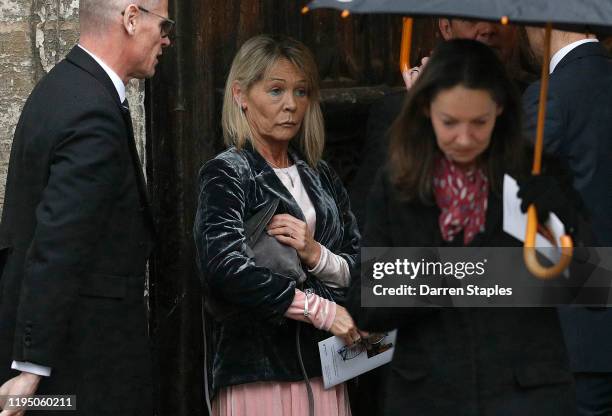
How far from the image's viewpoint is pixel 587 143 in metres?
4.22

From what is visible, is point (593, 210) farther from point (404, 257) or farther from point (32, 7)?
point (32, 7)

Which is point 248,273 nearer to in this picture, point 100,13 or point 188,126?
point 100,13

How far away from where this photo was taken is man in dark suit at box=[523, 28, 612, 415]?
4207 mm

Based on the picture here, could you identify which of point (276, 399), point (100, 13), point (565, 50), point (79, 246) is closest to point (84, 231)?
point (79, 246)

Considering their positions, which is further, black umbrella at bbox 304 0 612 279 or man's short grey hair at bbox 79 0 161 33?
man's short grey hair at bbox 79 0 161 33

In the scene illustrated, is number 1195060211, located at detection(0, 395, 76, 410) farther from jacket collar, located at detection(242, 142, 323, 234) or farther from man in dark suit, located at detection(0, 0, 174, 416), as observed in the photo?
jacket collar, located at detection(242, 142, 323, 234)

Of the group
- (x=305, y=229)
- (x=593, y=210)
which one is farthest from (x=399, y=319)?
(x=593, y=210)

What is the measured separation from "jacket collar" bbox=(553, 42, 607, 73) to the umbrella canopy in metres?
1.16

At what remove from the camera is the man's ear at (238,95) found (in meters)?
4.46

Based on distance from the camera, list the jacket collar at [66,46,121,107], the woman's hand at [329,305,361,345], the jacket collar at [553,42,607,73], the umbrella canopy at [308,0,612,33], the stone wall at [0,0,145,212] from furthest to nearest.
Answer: the stone wall at [0,0,145,212] < the jacket collar at [553,42,607,73] < the woman's hand at [329,305,361,345] < the jacket collar at [66,46,121,107] < the umbrella canopy at [308,0,612,33]

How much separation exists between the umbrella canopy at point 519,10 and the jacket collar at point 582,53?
1.16 meters

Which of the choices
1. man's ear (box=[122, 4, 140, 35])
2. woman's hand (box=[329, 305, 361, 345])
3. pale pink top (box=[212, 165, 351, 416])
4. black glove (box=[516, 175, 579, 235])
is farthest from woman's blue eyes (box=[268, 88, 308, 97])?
black glove (box=[516, 175, 579, 235])

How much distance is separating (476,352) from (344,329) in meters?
1.02

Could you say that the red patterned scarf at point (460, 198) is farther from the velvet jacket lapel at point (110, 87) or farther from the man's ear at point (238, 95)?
the man's ear at point (238, 95)
